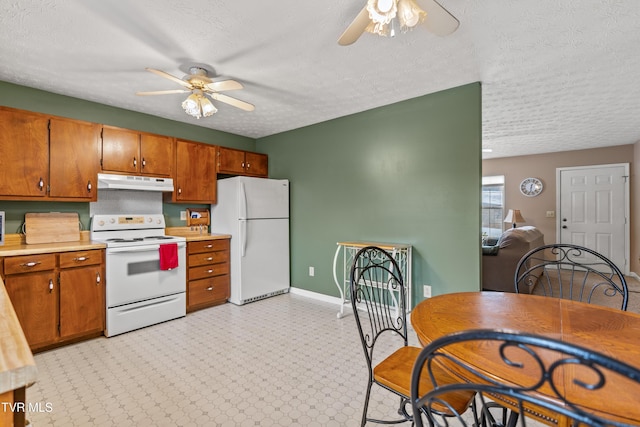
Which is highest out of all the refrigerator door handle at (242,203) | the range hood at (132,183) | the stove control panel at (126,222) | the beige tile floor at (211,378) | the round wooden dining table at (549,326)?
the range hood at (132,183)

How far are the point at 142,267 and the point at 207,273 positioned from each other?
773mm

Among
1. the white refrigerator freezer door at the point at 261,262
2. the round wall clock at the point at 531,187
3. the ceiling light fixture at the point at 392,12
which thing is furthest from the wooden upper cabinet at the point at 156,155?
the round wall clock at the point at 531,187

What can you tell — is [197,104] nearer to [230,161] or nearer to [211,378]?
[230,161]

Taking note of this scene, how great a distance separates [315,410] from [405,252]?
1835 mm

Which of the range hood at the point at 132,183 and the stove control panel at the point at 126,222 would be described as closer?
the range hood at the point at 132,183

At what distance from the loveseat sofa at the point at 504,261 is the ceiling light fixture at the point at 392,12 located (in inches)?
133

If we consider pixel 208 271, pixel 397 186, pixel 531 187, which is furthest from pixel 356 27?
pixel 531 187

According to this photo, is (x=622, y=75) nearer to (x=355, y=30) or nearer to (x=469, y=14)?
(x=469, y=14)

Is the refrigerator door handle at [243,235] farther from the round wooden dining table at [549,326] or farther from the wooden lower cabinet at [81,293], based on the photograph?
the round wooden dining table at [549,326]

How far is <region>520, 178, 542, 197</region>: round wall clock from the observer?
245 inches

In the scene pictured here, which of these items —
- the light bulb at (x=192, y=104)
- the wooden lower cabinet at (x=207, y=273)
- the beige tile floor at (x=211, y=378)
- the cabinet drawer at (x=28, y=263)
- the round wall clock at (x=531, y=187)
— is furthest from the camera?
the round wall clock at (x=531, y=187)

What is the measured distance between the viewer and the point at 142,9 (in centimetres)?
182

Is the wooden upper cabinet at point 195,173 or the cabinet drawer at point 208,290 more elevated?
the wooden upper cabinet at point 195,173

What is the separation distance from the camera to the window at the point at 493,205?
22.0ft
